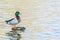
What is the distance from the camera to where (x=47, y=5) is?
3.88 metres

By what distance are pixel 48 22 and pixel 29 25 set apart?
269 mm

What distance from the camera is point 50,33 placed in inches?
103

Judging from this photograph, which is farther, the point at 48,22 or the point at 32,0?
the point at 32,0

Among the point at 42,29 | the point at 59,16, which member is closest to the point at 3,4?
the point at 59,16

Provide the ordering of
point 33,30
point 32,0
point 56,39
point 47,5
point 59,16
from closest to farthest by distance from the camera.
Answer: point 56,39 → point 33,30 → point 59,16 → point 47,5 → point 32,0

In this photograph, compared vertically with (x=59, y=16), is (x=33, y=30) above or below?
below

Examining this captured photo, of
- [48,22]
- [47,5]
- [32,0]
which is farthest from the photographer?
[32,0]

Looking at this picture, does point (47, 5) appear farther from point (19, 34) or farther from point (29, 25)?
point (19, 34)

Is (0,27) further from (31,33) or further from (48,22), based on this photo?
(48,22)

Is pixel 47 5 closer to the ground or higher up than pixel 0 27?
higher up

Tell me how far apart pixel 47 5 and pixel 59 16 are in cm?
60

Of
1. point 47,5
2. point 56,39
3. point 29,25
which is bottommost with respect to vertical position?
Result: point 56,39

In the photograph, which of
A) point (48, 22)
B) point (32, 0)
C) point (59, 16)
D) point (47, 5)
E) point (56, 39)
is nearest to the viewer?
point (56, 39)

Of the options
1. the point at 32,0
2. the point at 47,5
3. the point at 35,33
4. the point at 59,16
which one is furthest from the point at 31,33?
the point at 32,0
